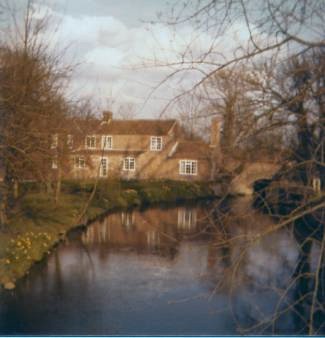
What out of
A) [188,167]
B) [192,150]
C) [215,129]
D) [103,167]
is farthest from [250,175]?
[103,167]

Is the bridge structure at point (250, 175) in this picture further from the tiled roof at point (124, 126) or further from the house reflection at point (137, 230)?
the house reflection at point (137, 230)

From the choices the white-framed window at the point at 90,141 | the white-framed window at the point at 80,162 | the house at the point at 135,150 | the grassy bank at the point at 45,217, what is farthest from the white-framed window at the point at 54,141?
the grassy bank at the point at 45,217

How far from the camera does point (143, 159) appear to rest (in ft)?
9.38

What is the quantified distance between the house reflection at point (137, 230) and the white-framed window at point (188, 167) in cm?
29

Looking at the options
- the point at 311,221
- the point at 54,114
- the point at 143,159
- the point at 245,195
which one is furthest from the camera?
the point at 54,114

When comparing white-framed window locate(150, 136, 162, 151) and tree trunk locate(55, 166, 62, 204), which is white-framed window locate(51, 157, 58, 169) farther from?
white-framed window locate(150, 136, 162, 151)

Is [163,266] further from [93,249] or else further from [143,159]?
[143,159]

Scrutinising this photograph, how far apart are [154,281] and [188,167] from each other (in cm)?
152

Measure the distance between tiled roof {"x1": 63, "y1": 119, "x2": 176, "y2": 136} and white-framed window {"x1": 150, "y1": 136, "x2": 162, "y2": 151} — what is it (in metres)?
0.03

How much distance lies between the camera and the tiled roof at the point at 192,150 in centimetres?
189

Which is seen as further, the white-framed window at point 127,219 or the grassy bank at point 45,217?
the white-framed window at point 127,219

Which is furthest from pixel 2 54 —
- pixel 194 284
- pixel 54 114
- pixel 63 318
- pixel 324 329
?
pixel 324 329

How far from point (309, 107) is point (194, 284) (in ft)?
5.78

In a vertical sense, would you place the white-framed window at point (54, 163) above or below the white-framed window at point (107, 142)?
below
